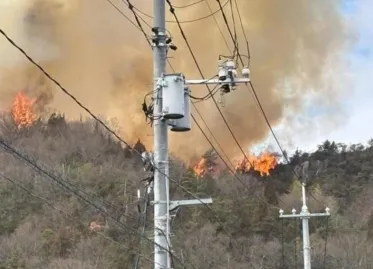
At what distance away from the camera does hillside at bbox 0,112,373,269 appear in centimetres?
4338

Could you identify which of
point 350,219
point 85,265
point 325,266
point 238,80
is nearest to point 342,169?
point 350,219

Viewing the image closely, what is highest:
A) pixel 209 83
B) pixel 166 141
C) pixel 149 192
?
pixel 209 83

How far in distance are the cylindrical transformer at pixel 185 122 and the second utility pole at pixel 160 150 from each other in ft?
0.54

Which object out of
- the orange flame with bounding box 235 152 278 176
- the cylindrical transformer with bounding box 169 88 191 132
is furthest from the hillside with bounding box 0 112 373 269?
the cylindrical transformer with bounding box 169 88 191 132

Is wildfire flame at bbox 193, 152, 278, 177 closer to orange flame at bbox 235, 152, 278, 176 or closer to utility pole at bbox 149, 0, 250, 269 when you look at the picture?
orange flame at bbox 235, 152, 278, 176

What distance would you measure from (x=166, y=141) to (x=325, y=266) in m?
35.7

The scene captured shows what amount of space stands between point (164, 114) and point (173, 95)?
11.9 inches

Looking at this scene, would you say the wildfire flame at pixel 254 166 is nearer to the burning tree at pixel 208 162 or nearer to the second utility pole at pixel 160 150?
the burning tree at pixel 208 162

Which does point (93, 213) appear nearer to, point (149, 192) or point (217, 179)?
point (217, 179)

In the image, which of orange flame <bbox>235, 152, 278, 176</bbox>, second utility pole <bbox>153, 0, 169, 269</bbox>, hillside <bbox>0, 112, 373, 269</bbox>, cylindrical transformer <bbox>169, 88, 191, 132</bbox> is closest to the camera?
second utility pole <bbox>153, 0, 169, 269</bbox>

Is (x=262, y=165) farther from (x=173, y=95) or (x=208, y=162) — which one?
Result: (x=173, y=95)

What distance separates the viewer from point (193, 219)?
175 feet

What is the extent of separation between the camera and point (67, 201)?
49312 millimetres

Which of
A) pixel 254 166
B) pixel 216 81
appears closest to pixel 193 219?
pixel 254 166
